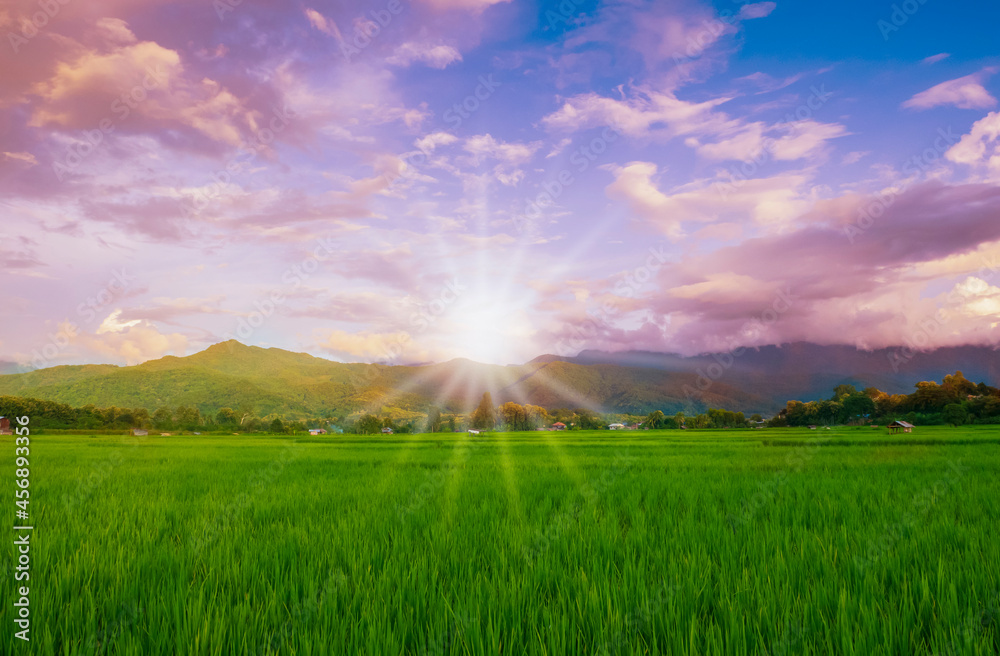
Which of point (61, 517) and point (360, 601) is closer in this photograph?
point (360, 601)

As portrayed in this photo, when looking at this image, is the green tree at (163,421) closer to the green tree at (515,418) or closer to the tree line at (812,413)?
Result: the tree line at (812,413)

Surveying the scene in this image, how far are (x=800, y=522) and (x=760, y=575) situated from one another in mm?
2581

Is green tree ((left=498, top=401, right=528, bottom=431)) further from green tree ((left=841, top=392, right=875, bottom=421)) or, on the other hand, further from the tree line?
green tree ((left=841, top=392, right=875, bottom=421))

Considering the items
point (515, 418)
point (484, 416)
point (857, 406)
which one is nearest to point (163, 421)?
point (484, 416)

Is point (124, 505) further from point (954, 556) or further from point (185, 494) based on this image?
point (954, 556)

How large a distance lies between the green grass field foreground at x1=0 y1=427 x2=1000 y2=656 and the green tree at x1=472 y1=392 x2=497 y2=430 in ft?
284

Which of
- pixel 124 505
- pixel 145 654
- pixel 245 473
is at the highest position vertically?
pixel 145 654

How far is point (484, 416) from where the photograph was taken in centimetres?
9338

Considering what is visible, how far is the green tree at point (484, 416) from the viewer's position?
91562 mm

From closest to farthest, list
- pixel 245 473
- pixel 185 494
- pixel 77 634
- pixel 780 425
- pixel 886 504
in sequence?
pixel 77 634 → pixel 886 504 → pixel 185 494 → pixel 245 473 → pixel 780 425

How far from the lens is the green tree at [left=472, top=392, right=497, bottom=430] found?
9156cm

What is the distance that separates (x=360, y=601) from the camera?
9.21ft

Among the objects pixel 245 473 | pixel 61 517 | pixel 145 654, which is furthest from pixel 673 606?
pixel 245 473

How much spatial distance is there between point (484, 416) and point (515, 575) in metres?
92.0
